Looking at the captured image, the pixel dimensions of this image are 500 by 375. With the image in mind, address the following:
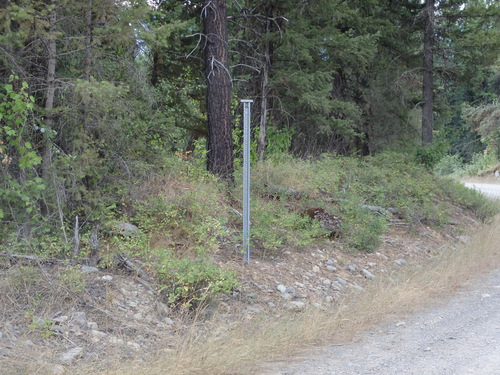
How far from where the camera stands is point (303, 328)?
547 cm

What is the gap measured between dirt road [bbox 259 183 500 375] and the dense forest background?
363 centimetres

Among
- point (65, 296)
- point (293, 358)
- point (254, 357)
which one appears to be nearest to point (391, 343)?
point (293, 358)

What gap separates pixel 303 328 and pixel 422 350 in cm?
121

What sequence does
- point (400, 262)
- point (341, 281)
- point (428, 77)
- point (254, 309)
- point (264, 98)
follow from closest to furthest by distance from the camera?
1. point (254, 309)
2. point (341, 281)
3. point (400, 262)
4. point (264, 98)
5. point (428, 77)

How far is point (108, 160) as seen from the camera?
825cm

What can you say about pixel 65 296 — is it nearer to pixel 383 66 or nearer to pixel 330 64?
pixel 330 64

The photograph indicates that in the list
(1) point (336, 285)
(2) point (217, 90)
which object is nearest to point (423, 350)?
(1) point (336, 285)

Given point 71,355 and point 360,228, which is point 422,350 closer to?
point 71,355

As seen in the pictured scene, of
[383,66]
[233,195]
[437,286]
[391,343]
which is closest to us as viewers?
[391,343]

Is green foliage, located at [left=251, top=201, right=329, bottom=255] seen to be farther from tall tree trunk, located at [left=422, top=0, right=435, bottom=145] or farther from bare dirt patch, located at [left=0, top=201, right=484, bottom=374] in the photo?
tall tree trunk, located at [left=422, top=0, right=435, bottom=145]

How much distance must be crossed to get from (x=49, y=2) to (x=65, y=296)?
4.79m

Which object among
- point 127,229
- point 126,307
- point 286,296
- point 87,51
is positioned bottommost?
point 286,296

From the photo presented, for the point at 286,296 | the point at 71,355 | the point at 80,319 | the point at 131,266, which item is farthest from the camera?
the point at 286,296

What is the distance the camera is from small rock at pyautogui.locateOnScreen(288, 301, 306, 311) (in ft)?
21.0
